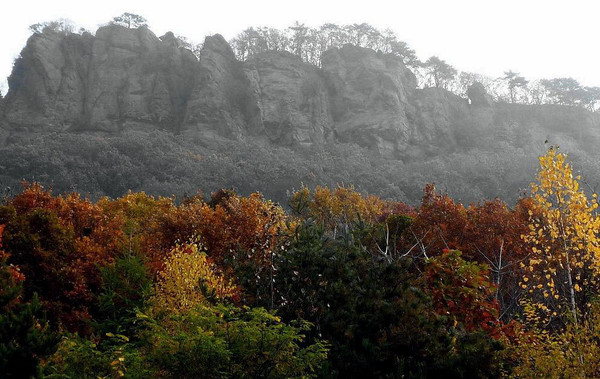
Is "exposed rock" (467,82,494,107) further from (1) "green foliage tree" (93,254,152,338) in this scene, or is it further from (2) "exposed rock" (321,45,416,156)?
(1) "green foliage tree" (93,254,152,338)

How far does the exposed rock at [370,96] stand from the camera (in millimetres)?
87750

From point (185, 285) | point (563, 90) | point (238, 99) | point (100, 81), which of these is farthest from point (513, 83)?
point (185, 285)

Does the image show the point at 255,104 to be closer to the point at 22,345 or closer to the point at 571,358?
the point at 22,345

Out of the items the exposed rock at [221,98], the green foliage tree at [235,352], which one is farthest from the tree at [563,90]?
the green foliage tree at [235,352]

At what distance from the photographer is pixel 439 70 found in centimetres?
11394

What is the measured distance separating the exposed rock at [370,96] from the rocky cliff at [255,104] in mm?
233

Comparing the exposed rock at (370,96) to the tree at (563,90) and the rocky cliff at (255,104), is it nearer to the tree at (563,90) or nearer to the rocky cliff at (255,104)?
the rocky cliff at (255,104)

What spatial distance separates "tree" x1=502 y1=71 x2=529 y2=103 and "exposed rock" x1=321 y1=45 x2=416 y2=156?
2644 centimetres

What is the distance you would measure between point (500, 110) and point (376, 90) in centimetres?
2859

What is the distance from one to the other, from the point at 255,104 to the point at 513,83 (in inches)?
2515

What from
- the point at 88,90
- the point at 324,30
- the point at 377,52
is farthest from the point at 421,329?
the point at 324,30

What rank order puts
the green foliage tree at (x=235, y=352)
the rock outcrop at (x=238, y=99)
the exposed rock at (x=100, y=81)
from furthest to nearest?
the rock outcrop at (x=238, y=99), the exposed rock at (x=100, y=81), the green foliage tree at (x=235, y=352)

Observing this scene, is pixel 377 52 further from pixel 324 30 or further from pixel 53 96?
pixel 53 96

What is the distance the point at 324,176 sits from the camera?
7106 centimetres
